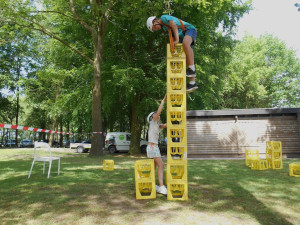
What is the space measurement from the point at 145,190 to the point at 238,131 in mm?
12373

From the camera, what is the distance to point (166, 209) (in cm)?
437

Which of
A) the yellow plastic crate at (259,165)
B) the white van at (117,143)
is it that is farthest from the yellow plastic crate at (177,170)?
the white van at (117,143)

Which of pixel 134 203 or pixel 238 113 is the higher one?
pixel 238 113

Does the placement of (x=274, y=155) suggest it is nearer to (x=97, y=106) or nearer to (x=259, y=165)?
(x=259, y=165)

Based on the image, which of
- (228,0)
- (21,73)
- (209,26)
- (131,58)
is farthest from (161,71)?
(21,73)

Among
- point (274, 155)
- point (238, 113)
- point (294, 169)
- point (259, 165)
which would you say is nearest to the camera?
point (294, 169)

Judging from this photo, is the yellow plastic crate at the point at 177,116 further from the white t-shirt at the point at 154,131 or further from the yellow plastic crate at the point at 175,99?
the white t-shirt at the point at 154,131

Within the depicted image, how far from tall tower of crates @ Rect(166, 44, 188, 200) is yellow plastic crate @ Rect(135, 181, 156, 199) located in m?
0.33

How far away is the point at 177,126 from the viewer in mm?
5223

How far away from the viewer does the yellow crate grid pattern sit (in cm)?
510

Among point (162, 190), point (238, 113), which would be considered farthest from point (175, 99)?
point (238, 113)

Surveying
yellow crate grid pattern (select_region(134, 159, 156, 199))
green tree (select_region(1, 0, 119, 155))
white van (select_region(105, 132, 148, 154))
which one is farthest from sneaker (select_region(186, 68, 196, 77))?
white van (select_region(105, 132, 148, 154))

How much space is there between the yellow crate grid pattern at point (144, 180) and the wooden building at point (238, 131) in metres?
11.1

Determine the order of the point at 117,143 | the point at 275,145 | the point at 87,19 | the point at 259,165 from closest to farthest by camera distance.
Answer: the point at 259,165 < the point at 275,145 < the point at 87,19 < the point at 117,143
